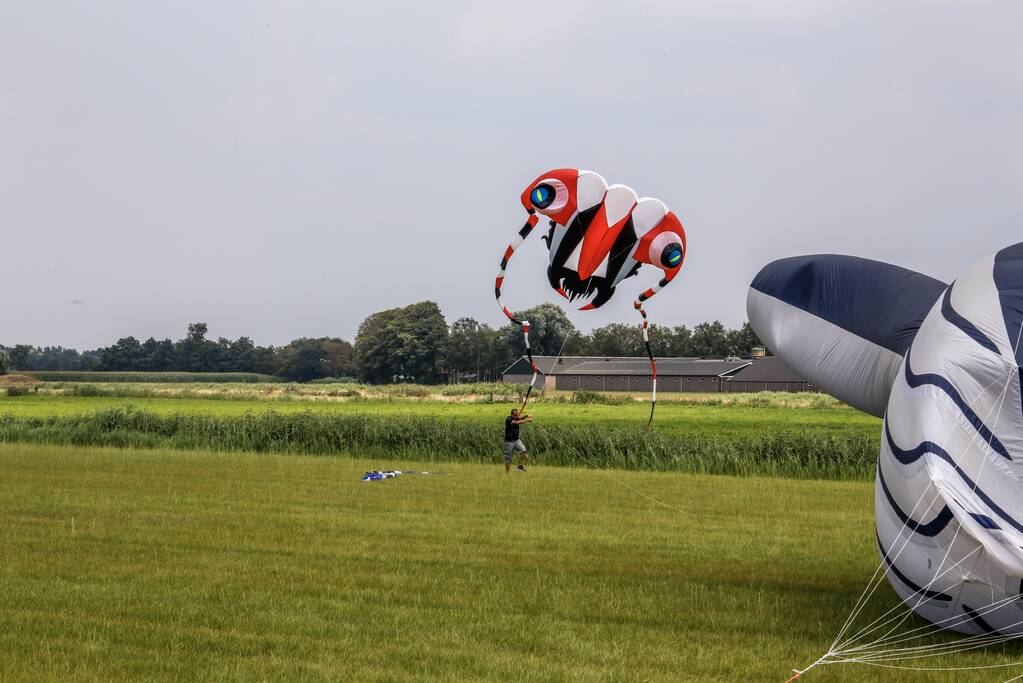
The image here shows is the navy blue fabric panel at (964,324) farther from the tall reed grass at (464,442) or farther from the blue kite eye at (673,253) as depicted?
the tall reed grass at (464,442)

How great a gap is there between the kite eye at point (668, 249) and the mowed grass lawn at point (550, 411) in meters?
30.8

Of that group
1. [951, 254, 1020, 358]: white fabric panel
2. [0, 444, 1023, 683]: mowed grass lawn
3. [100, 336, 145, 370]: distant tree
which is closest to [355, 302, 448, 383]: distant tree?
[100, 336, 145, 370]: distant tree

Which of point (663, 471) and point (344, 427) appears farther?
point (344, 427)

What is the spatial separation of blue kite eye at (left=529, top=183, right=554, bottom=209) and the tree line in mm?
22647

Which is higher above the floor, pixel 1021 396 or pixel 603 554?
pixel 1021 396

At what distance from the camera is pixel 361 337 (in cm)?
13638

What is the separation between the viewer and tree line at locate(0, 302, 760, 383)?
97.2 meters

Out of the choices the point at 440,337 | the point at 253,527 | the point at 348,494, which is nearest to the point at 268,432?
the point at 348,494

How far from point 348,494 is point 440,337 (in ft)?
254

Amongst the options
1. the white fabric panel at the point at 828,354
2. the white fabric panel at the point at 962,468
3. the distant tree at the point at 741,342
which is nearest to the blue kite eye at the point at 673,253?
the white fabric panel at the point at 828,354

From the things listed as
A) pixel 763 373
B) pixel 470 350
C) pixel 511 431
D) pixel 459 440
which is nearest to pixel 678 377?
pixel 763 373

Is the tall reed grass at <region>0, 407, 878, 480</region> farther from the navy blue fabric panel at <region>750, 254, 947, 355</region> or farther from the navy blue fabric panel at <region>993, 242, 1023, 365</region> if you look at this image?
the navy blue fabric panel at <region>993, 242, 1023, 365</region>

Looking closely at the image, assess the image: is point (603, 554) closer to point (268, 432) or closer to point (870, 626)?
point (870, 626)

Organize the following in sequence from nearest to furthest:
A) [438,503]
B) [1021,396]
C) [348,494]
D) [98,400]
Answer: [1021,396], [438,503], [348,494], [98,400]
